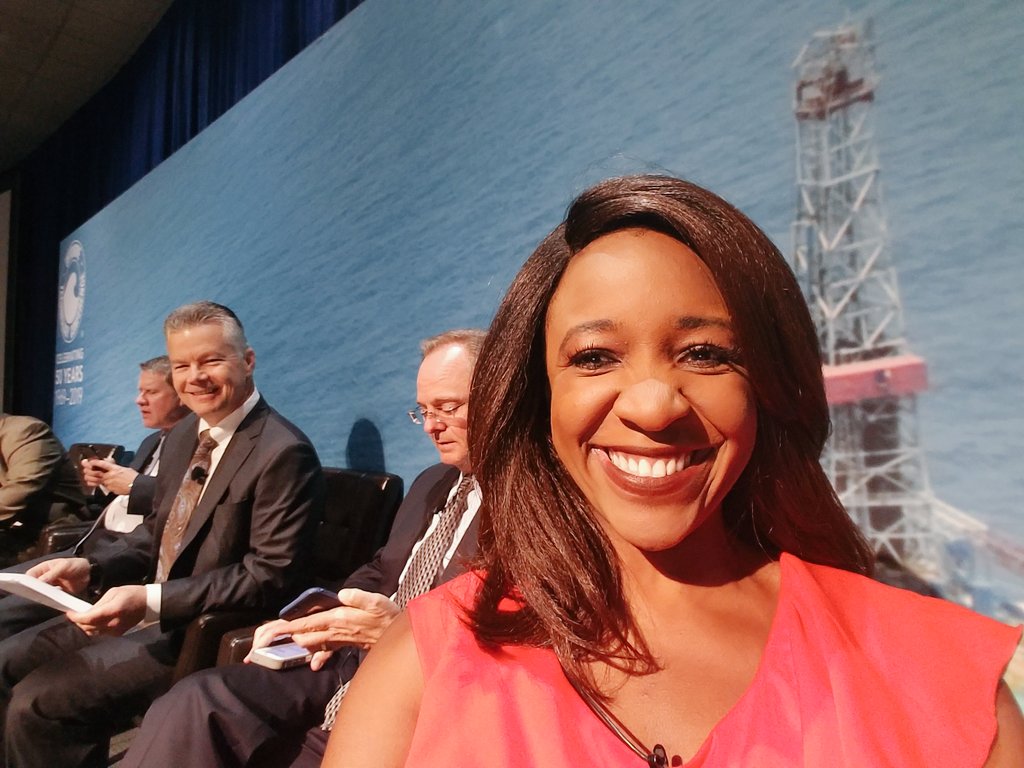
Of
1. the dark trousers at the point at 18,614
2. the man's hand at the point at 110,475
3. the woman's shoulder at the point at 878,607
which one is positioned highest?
the woman's shoulder at the point at 878,607

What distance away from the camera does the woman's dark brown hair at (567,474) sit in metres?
0.76

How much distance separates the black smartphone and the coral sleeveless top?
2.29ft

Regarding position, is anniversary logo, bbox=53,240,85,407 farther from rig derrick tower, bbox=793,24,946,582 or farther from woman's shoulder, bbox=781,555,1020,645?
woman's shoulder, bbox=781,555,1020,645

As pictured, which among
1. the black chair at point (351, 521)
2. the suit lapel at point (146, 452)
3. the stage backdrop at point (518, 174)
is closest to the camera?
the stage backdrop at point (518, 174)

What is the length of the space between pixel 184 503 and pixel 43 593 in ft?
1.70

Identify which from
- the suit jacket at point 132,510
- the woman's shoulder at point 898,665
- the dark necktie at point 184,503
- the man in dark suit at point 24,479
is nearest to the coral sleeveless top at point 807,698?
the woman's shoulder at point 898,665

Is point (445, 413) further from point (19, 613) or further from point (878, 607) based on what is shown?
point (19, 613)

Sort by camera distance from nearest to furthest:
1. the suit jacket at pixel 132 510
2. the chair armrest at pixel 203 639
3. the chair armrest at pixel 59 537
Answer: the chair armrest at pixel 203 639
the suit jacket at pixel 132 510
the chair armrest at pixel 59 537

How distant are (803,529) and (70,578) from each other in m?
2.35

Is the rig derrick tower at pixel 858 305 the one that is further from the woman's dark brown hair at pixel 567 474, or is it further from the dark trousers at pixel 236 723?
the dark trousers at pixel 236 723

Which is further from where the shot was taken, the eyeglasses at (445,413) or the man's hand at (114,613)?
the eyeglasses at (445,413)

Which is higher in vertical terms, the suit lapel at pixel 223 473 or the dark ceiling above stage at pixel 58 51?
the dark ceiling above stage at pixel 58 51

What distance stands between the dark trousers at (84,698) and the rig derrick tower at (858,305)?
198 centimetres

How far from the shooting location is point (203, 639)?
1872 millimetres
